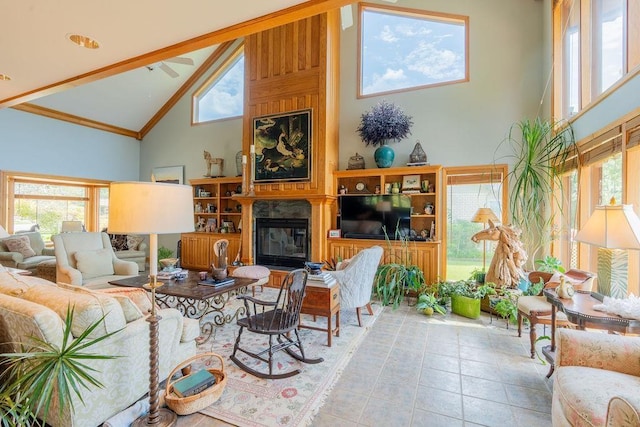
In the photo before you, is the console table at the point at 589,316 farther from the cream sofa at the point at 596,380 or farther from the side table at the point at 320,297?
the side table at the point at 320,297

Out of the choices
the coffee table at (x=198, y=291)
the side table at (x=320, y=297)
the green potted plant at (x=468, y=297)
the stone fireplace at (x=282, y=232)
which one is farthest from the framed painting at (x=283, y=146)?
the green potted plant at (x=468, y=297)

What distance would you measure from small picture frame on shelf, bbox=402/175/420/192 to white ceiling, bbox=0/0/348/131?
3.54 metres

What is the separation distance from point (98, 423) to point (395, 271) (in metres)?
3.67

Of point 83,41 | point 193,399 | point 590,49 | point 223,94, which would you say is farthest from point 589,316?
point 223,94

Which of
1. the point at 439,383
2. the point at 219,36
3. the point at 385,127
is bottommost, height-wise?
the point at 439,383

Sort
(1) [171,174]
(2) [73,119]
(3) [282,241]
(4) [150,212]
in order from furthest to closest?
1. (1) [171,174]
2. (2) [73,119]
3. (3) [282,241]
4. (4) [150,212]

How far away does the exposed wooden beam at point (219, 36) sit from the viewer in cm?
187

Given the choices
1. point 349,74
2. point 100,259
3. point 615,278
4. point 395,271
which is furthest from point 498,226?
point 100,259

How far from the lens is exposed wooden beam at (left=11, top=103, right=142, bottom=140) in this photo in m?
5.98

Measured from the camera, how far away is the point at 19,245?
218 inches

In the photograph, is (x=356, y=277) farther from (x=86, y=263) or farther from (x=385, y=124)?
(x=86, y=263)

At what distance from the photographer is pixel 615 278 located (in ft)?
8.55

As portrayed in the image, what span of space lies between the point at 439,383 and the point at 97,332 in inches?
94.5

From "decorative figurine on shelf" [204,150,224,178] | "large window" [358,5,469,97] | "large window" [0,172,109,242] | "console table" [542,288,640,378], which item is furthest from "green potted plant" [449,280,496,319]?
"large window" [0,172,109,242]
